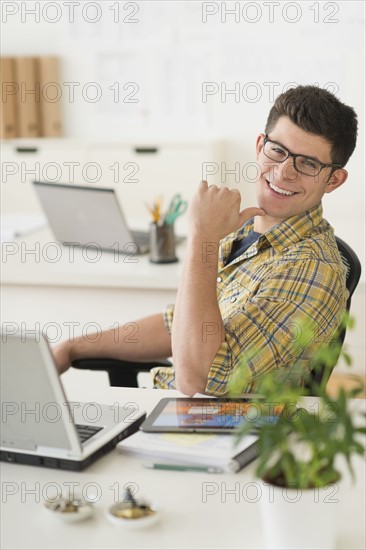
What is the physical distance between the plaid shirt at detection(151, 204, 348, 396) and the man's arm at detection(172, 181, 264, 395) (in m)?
0.03

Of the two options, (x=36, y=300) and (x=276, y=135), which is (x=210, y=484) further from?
(x=36, y=300)

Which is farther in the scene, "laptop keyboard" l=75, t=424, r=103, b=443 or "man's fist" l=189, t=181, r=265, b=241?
"man's fist" l=189, t=181, r=265, b=241

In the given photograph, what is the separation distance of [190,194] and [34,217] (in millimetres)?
1141

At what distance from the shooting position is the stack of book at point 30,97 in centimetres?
479

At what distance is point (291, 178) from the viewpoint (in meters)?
2.07

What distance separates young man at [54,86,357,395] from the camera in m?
1.90

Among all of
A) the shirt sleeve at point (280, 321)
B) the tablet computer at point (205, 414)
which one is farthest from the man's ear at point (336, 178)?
the tablet computer at point (205, 414)

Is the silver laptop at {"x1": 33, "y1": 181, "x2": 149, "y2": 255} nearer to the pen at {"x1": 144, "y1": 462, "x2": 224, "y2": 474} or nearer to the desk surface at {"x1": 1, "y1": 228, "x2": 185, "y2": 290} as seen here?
the desk surface at {"x1": 1, "y1": 228, "x2": 185, "y2": 290}

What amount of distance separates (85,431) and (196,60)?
3.47 meters

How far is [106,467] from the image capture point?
1.58 meters

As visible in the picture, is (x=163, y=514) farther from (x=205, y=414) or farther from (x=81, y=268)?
(x=81, y=268)

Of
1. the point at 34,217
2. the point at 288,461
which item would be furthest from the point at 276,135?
the point at 34,217

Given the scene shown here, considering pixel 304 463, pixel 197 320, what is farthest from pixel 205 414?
pixel 304 463

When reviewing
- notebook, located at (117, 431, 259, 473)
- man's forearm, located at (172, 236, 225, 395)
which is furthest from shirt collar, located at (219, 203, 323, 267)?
notebook, located at (117, 431, 259, 473)
